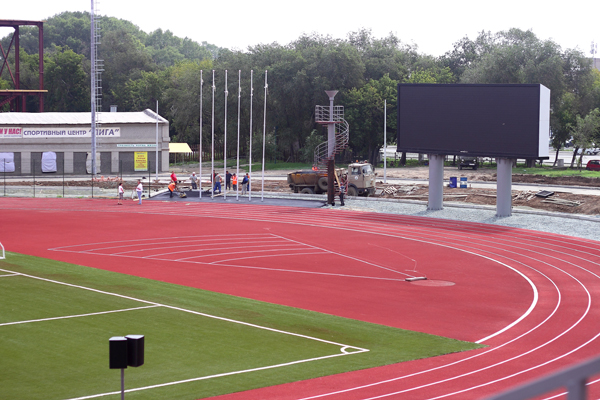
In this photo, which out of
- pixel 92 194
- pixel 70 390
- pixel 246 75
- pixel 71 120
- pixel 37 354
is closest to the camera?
pixel 70 390

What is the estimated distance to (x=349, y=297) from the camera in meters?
20.8

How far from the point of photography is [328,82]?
274ft

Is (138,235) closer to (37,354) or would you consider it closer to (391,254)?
(391,254)

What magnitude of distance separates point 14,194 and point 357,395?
47.6 meters

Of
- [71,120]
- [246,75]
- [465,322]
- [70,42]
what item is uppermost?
[70,42]

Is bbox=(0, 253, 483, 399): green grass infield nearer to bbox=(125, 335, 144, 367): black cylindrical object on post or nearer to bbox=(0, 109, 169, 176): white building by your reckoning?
bbox=(125, 335, 144, 367): black cylindrical object on post

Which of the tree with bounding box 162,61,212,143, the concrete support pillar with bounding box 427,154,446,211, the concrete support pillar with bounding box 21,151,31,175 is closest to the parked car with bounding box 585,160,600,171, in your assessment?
the concrete support pillar with bounding box 427,154,446,211

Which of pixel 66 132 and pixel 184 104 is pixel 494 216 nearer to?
pixel 66 132

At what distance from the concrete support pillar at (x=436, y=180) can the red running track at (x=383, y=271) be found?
3.20m

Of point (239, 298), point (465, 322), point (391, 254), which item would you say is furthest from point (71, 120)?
point (465, 322)

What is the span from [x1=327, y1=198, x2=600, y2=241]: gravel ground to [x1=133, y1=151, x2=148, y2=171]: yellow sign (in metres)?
33.5

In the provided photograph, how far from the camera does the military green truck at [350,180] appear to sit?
49.1 metres

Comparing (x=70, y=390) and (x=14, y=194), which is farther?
(x=14, y=194)

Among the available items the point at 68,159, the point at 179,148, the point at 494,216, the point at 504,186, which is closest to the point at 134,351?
the point at 504,186
